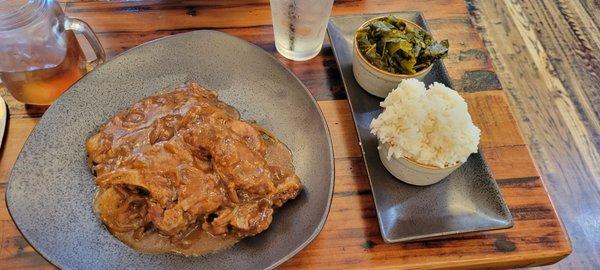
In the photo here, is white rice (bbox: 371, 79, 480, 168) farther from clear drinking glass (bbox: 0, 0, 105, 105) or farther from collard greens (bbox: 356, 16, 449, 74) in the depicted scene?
clear drinking glass (bbox: 0, 0, 105, 105)

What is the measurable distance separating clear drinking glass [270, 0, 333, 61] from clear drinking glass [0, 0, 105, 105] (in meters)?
0.71

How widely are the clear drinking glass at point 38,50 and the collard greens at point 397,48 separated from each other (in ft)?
3.42

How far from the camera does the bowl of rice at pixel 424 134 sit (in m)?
1.59

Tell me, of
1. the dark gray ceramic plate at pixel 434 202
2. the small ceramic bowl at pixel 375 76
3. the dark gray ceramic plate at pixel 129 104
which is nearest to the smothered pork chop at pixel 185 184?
the dark gray ceramic plate at pixel 129 104

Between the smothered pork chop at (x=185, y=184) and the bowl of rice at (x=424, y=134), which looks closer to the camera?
the smothered pork chop at (x=185, y=184)

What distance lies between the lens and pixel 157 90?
184cm

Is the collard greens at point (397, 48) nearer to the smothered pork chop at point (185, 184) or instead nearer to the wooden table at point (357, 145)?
the wooden table at point (357, 145)

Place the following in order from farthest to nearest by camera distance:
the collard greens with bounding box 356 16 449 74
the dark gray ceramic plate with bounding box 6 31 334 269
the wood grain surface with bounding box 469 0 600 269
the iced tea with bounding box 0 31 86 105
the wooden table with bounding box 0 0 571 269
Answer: the wood grain surface with bounding box 469 0 600 269, the collard greens with bounding box 356 16 449 74, the iced tea with bounding box 0 31 86 105, the wooden table with bounding box 0 0 571 269, the dark gray ceramic plate with bounding box 6 31 334 269

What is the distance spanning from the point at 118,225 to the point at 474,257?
1152mm

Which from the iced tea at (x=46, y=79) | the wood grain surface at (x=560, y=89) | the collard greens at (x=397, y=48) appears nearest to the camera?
the iced tea at (x=46, y=79)

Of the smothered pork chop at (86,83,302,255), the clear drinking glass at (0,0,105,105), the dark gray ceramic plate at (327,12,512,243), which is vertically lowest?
the dark gray ceramic plate at (327,12,512,243)

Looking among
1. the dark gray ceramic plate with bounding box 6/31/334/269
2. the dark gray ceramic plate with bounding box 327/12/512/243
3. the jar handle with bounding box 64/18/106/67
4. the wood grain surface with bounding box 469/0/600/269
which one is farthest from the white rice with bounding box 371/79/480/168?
the wood grain surface with bounding box 469/0/600/269

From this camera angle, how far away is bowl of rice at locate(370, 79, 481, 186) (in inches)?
62.6

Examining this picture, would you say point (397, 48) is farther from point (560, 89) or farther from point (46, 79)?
point (560, 89)
